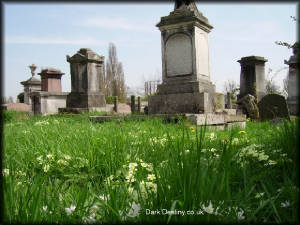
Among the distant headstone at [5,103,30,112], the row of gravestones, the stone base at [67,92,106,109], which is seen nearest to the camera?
the row of gravestones

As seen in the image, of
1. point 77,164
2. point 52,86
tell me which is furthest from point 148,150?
point 52,86

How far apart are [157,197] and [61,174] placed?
122 cm

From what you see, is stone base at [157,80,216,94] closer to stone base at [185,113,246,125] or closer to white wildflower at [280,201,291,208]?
stone base at [185,113,246,125]

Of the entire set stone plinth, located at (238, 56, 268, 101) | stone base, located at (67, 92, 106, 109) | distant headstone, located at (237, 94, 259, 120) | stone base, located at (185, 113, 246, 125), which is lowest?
stone base, located at (185, 113, 246, 125)

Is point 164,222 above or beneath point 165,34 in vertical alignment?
beneath

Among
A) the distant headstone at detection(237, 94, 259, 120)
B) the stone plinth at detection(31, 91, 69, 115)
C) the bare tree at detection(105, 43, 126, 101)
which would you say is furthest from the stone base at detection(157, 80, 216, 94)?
the bare tree at detection(105, 43, 126, 101)

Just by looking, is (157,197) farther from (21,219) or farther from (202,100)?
(202,100)

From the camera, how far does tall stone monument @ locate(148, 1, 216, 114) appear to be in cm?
755

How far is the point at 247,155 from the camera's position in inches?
79.5

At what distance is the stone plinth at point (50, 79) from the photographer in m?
18.0

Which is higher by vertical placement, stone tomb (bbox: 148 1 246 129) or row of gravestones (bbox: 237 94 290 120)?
stone tomb (bbox: 148 1 246 129)

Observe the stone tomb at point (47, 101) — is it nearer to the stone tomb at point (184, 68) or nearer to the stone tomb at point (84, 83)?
the stone tomb at point (84, 83)

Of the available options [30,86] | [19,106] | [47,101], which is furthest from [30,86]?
[47,101]

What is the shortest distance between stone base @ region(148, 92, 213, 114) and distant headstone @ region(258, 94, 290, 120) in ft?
6.71
